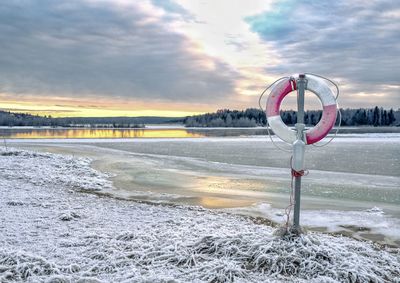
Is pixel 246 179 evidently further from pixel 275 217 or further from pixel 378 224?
pixel 378 224

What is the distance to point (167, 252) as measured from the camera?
502cm

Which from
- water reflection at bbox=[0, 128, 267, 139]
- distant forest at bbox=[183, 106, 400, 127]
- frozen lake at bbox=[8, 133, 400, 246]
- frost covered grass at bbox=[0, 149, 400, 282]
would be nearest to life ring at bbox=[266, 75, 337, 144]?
frost covered grass at bbox=[0, 149, 400, 282]

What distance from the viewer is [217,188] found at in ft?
36.7

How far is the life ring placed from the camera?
5.33 m

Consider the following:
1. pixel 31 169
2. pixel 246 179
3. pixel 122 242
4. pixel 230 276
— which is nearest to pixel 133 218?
pixel 122 242

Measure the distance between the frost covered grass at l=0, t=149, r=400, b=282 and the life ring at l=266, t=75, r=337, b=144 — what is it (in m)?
1.36

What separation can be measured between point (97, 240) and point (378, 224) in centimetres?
500

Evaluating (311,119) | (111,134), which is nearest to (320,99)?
(111,134)

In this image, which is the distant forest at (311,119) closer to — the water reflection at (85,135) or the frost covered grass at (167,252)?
the water reflection at (85,135)

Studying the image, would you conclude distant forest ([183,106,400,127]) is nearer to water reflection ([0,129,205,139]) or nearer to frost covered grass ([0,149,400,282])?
water reflection ([0,129,205,139])

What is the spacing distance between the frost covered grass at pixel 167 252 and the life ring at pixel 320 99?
1357mm

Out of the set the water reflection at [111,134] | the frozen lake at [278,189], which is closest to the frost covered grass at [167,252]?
the frozen lake at [278,189]

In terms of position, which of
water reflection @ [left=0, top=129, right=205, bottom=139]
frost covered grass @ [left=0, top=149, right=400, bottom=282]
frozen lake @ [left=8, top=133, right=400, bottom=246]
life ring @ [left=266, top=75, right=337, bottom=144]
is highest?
life ring @ [left=266, top=75, right=337, bottom=144]

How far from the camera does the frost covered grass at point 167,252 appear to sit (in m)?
4.46
